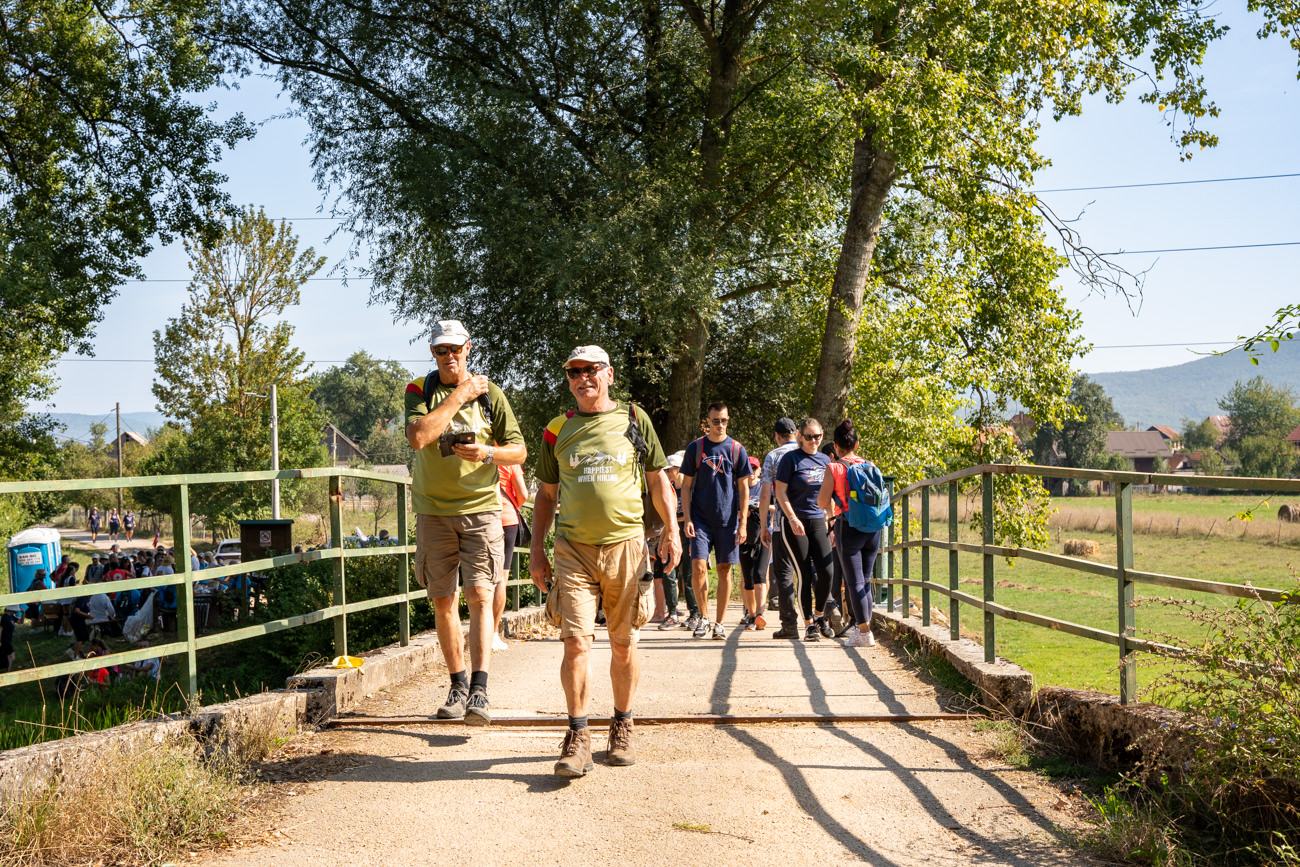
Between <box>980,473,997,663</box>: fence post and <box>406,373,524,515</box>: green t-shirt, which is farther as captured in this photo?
<box>980,473,997,663</box>: fence post

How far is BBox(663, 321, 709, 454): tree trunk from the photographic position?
62.2 feet

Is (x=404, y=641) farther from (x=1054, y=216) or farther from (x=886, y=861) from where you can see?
(x=1054, y=216)

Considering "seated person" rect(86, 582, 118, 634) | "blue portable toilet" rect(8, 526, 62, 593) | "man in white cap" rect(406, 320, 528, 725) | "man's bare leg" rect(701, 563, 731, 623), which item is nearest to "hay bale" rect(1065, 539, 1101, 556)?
"seated person" rect(86, 582, 118, 634)

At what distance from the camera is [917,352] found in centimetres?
1820

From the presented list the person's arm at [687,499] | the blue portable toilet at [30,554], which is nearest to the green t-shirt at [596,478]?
the person's arm at [687,499]

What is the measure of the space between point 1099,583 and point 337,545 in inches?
1797

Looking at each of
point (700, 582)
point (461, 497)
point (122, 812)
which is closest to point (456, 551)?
point (461, 497)

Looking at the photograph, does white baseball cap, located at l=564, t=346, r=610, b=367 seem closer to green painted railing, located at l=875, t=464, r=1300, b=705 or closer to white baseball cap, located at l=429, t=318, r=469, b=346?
white baseball cap, located at l=429, t=318, r=469, b=346

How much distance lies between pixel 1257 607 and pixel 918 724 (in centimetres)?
212

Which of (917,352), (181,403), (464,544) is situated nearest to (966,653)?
(464,544)

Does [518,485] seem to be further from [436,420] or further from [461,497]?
[436,420]

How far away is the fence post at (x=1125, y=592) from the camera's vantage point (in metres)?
4.76

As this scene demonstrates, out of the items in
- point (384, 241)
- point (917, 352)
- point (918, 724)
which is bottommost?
point (918, 724)

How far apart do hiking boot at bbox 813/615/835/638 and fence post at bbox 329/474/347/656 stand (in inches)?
173
